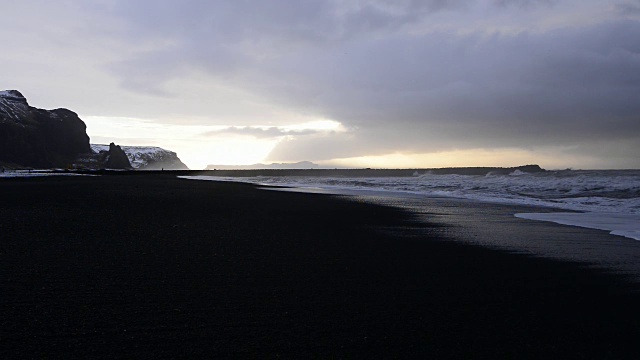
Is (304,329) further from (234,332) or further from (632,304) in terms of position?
(632,304)

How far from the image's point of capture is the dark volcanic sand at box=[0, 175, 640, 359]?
4.06 metres

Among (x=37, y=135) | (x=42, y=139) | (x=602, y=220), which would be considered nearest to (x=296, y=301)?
(x=602, y=220)

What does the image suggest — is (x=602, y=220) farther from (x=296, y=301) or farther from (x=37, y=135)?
(x=37, y=135)

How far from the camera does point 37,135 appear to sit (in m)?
143

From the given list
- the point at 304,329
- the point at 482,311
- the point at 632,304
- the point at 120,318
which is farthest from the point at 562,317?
the point at 120,318

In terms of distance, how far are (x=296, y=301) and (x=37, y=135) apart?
538 feet

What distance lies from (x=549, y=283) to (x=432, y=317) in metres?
2.54

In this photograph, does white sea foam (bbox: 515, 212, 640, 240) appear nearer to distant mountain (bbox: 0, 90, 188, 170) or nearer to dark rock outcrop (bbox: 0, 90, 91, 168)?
distant mountain (bbox: 0, 90, 188, 170)

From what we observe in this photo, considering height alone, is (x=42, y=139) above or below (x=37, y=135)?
below

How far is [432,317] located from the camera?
486 cm

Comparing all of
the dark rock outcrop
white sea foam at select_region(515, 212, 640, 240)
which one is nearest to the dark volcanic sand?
white sea foam at select_region(515, 212, 640, 240)

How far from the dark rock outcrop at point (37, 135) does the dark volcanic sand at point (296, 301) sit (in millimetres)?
144648

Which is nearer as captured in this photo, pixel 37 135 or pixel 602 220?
pixel 602 220

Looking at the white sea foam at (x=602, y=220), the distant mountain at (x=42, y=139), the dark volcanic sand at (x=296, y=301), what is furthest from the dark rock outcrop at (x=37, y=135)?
the dark volcanic sand at (x=296, y=301)
